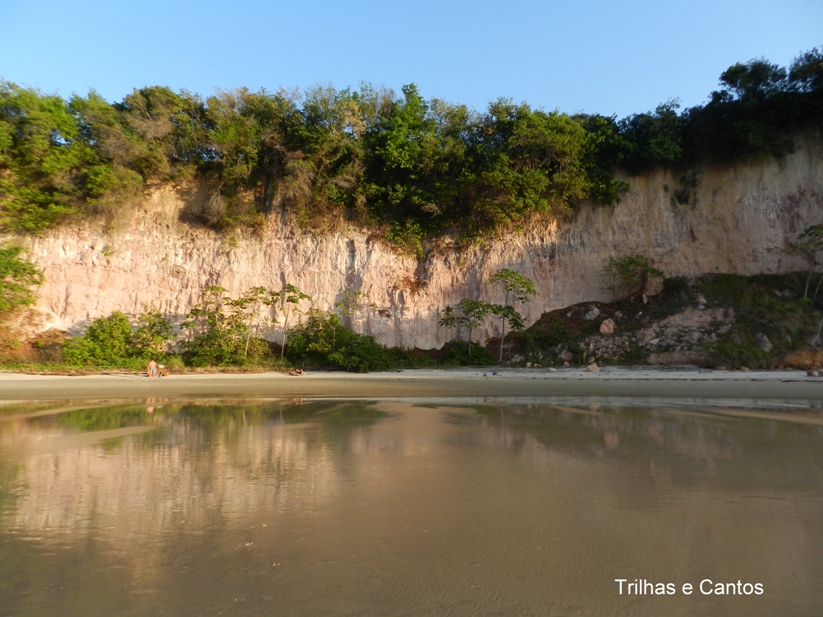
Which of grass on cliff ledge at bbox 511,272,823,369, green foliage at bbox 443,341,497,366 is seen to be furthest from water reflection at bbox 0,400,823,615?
green foliage at bbox 443,341,497,366

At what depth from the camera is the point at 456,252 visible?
802 inches

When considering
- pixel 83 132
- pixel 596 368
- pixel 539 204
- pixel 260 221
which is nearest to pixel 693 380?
pixel 596 368

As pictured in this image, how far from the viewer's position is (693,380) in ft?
44.1

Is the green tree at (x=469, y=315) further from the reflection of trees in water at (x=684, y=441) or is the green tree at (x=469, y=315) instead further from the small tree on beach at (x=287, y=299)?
the reflection of trees in water at (x=684, y=441)

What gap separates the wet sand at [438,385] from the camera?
11.8 metres

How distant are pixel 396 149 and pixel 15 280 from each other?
13.4 metres

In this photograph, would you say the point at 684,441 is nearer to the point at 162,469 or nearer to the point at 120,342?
the point at 162,469

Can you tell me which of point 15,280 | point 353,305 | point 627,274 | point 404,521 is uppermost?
point 627,274

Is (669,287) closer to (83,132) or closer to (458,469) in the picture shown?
(458,469)

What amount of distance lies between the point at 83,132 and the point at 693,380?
69.1ft

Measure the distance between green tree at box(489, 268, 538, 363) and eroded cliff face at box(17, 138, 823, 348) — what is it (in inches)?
19.1

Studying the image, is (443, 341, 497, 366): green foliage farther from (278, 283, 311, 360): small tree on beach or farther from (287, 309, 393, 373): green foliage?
(278, 283, 311, 360): small tree on beach

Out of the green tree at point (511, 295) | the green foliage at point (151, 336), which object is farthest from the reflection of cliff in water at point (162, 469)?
the green tree at point (511, 295)

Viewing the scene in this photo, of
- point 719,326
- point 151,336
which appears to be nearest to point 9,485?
point 151,336
